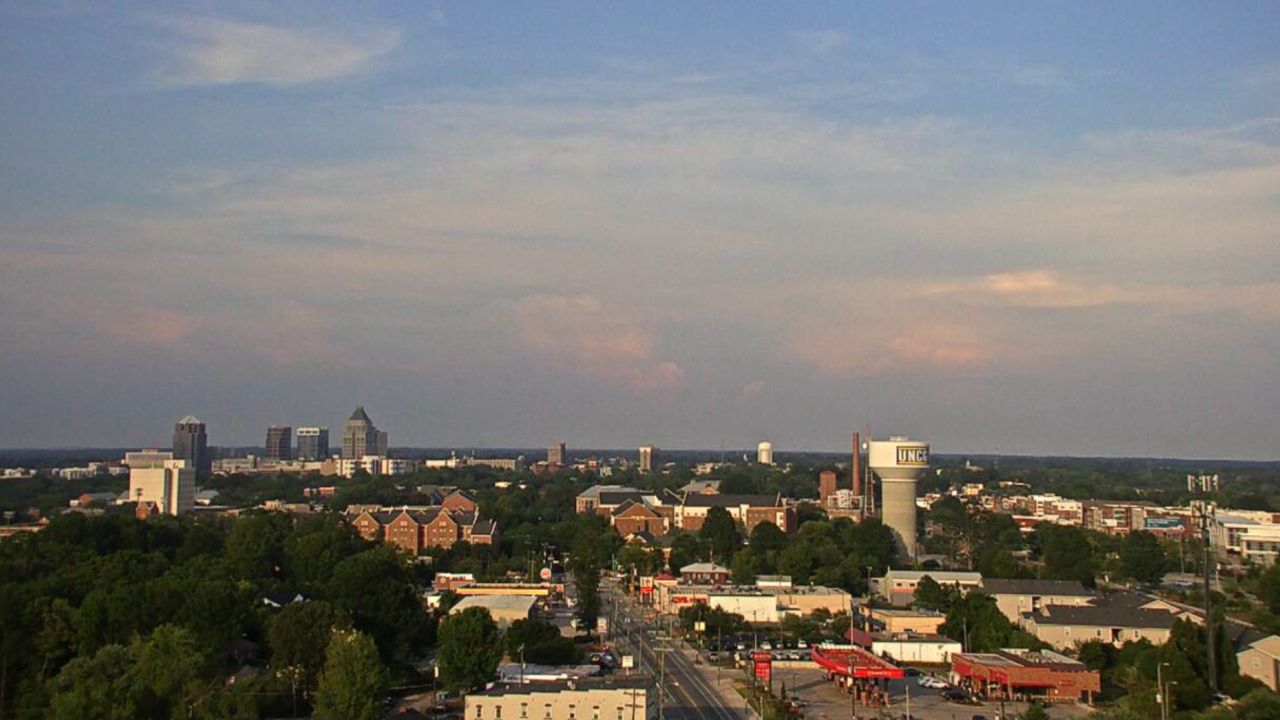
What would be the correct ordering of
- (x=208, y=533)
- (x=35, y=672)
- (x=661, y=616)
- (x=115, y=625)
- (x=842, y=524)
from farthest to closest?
(x=842, y=524), (x=208, y=533), (x=661, y=616), (x=115, y=625), (x=35, y=672)

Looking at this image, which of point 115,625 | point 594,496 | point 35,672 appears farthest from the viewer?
point 594,496

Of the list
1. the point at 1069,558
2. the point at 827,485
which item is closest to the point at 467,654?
the point at 1069,558

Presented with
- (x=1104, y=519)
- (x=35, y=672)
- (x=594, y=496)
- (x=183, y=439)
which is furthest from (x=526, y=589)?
(x=183, y=439)

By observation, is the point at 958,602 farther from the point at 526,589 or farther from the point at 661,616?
the point at 526,589

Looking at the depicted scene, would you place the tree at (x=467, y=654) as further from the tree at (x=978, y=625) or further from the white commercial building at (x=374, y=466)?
the white commercial building at (x=374, y=466)

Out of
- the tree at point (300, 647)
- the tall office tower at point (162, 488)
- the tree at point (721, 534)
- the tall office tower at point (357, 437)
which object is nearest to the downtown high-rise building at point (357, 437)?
the tall office tower at point (357, 437)

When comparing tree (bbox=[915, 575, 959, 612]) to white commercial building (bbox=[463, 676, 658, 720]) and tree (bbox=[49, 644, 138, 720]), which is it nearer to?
white commercial building (bbox=[463, 676, 658, 720])

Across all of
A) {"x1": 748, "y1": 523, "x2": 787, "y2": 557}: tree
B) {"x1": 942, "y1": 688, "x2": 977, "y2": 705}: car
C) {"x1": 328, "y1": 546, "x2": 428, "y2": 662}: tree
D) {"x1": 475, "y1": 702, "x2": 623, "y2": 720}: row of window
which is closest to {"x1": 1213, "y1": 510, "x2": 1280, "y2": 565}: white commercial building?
{"x1": 748, "y1": 523, "x2": 787, "y2": 557}: tree

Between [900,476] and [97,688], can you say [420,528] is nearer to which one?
[900,476]
